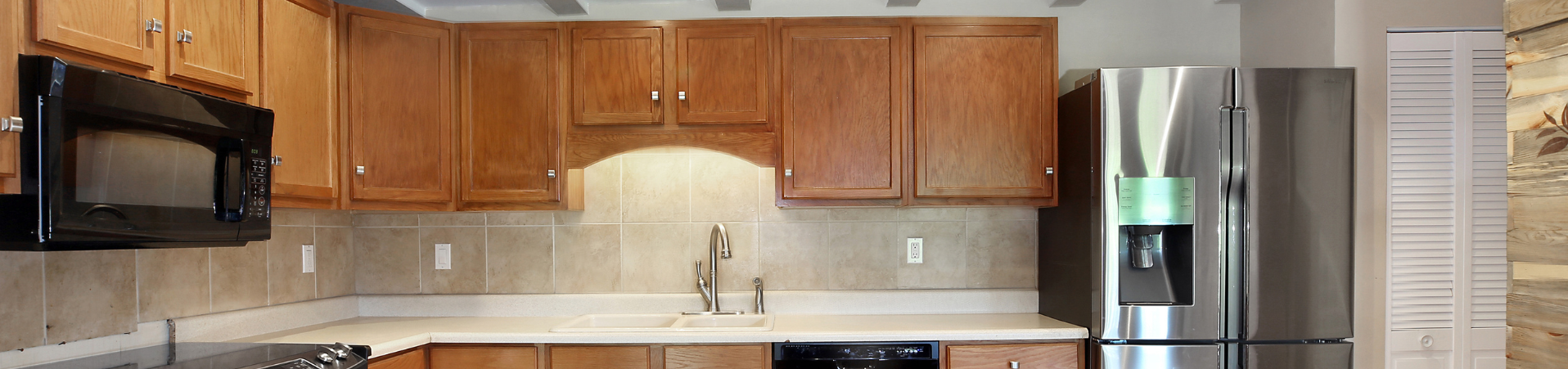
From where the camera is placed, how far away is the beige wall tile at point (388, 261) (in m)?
3.24

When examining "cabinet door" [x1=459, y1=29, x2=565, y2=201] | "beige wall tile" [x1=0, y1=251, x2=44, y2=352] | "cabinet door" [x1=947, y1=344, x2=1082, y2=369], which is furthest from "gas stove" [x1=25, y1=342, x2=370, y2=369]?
"cabinet door" [x1=947, y1=344, x2=1082, y2=369]

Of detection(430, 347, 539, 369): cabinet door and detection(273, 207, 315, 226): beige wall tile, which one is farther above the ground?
detection(273, 207, 315, 226): beige wall tile

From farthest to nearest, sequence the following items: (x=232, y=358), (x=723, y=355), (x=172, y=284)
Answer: (x=723, y=355), (x=172, y=284), (x=232, y=358)

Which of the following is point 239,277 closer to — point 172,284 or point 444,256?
point 172,284

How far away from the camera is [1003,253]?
3.21 metres

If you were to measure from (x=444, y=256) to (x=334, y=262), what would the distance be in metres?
0.40

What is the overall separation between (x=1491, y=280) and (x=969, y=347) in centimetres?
166

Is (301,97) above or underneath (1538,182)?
above

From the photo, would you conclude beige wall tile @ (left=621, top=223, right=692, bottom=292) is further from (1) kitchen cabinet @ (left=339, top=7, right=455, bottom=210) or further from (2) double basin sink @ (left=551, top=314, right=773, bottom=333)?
(1) kitchen cabinet @ (left=339, top=7, right=455, bottom=210)

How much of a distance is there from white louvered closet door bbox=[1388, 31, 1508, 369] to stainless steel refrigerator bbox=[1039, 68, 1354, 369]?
0.65 feet

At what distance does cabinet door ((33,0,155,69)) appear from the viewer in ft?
5.52

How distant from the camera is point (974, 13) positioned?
3.17m

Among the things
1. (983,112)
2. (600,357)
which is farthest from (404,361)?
(983,112)

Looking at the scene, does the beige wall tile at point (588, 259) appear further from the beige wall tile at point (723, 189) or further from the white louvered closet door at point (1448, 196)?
the white louvered closet door at point (1448, 196)
